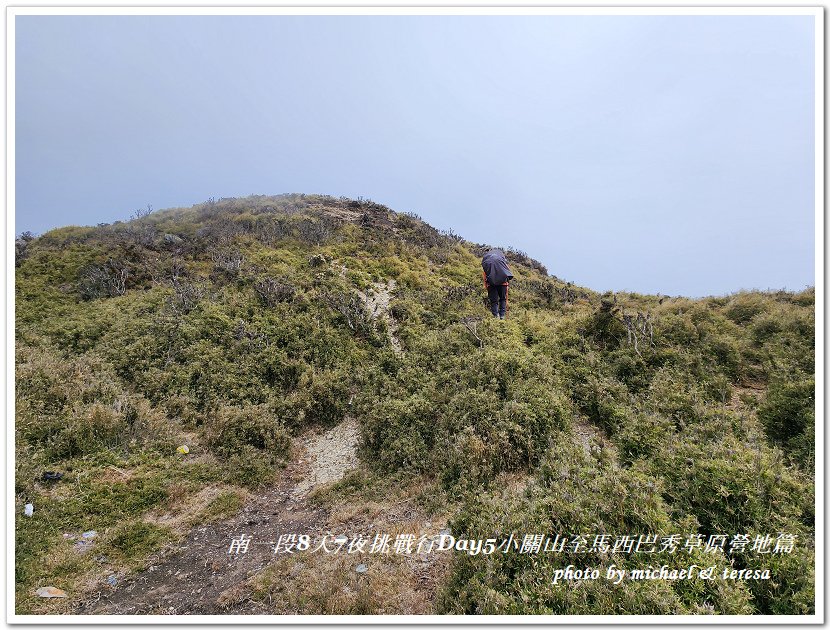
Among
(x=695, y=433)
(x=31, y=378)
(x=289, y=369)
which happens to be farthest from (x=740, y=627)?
(x=31, y=378)

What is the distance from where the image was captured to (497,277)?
13.4 meters

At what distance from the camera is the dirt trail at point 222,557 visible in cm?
536

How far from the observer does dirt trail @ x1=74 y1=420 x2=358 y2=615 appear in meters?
5.36

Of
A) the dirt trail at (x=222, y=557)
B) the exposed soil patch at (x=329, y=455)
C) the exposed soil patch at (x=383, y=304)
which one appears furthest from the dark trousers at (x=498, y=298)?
the dirt trail at (x=222, y=557)

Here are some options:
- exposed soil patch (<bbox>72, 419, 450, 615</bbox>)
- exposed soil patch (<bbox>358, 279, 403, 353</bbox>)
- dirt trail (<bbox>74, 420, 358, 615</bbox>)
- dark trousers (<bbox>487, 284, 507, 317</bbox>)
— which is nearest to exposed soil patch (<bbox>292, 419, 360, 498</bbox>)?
dirt trail (<bbox>74, 420, 358, 615</bbox>)

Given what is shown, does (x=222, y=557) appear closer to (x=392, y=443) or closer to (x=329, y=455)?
(x=329, y=455)

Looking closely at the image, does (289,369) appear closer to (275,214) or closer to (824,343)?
(824,343)

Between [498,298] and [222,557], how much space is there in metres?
11.2

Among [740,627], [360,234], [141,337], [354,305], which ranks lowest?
[740,627]

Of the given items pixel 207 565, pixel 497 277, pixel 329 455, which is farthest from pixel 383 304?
pixel 207 565

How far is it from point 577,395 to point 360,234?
18789 millimetres

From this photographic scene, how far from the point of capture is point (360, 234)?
24.8 meters

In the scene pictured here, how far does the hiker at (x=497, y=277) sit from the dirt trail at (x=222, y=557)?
25.6 feet

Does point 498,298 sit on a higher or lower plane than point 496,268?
lower
